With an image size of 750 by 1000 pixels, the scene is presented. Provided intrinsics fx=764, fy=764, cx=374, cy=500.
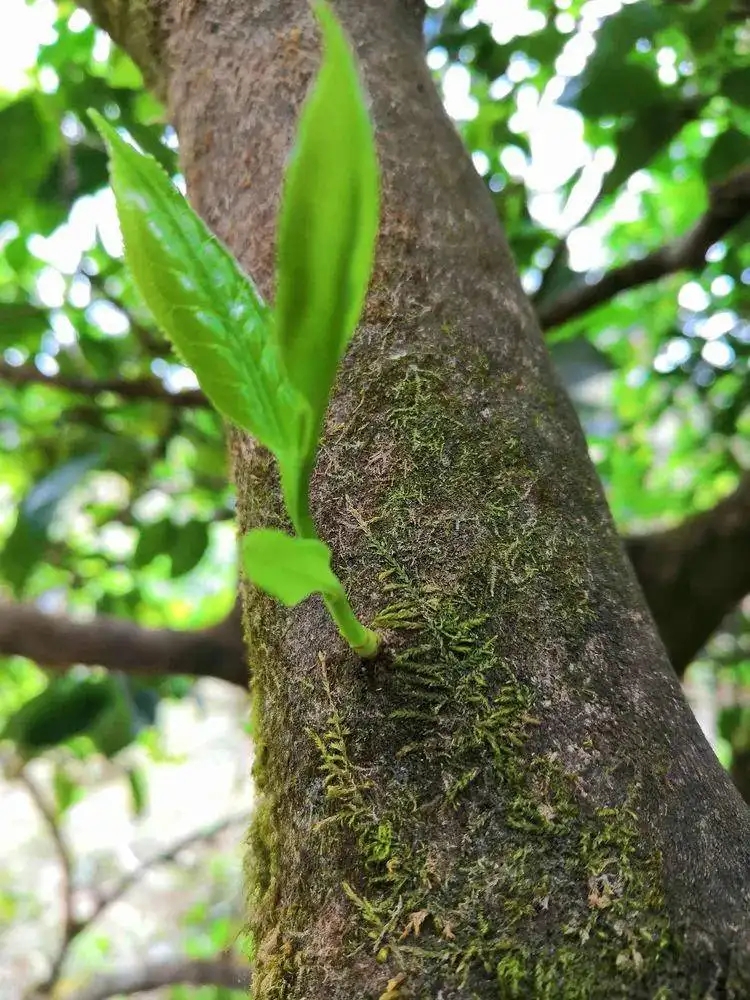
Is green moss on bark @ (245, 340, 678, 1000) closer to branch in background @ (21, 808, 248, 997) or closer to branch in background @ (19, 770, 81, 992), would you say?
branch in background @ (21, 808, 248, 997)

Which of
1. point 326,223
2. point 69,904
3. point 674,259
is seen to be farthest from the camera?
point 69,904

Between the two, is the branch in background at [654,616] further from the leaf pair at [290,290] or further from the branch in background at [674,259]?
the leaf pair at [290,290]

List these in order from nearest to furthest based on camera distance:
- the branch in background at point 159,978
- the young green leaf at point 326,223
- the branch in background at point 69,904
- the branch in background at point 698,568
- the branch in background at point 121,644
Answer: the young green leaf at point 326,223, the branch in background at point 121,644, the branch in background at point 698,568, the branch in background at point 159,978, the branch in background at point 69,904

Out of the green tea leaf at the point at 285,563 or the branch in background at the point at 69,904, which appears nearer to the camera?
the green tea leaf at the point at 285,563

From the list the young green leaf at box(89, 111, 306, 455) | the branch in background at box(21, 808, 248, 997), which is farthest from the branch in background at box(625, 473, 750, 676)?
the young green leaf at box(89, 111, 306, 455)

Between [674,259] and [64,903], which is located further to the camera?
[64,903]

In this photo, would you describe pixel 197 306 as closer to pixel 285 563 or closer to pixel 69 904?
pixel 285 563

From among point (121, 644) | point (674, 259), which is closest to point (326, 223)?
point (121, 644)

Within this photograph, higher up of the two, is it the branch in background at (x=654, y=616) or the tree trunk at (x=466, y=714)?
the branch in background at (x=654, y=616)

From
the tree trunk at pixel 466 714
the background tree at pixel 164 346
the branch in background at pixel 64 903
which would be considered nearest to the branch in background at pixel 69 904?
the branch in background at pixel 64 903
